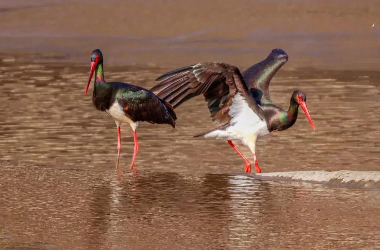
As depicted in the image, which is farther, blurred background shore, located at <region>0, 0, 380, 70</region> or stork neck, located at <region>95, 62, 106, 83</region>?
blurred background shore, located at <region>0, 0, 380, 70</region>

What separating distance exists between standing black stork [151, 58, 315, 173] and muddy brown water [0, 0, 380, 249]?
10.5 inches

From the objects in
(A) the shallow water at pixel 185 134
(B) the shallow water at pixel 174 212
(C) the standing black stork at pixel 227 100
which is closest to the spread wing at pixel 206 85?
(C) the standing black stork at pixel 227 100

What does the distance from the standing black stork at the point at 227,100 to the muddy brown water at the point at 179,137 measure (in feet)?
0.88

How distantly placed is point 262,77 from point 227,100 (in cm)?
103

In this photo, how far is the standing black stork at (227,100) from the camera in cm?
965

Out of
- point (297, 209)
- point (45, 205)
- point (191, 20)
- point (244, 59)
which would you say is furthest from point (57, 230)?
point (191, 20)

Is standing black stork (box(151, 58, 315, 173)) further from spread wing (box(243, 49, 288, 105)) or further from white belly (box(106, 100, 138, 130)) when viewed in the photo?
white belly (box(106, 100, 138, 130))

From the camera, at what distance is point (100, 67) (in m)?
10.5

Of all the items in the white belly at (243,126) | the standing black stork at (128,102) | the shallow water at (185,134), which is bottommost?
the shallow water at (185,134)

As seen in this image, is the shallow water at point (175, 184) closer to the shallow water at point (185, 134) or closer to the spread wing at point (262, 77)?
the shallow water at point (185, 134)

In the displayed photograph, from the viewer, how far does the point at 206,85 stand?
9656mm

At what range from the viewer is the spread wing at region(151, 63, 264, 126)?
9617 mm

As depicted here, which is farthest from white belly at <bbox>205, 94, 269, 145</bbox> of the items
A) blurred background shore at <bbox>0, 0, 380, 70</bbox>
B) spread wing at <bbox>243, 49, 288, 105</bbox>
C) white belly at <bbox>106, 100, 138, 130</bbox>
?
blurred background shore at <bbox>0, 0, 380, 70</bbox>

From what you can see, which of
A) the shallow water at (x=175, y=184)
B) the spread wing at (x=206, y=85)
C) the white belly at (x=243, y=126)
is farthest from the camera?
the white belly at (x=243, y=126)
